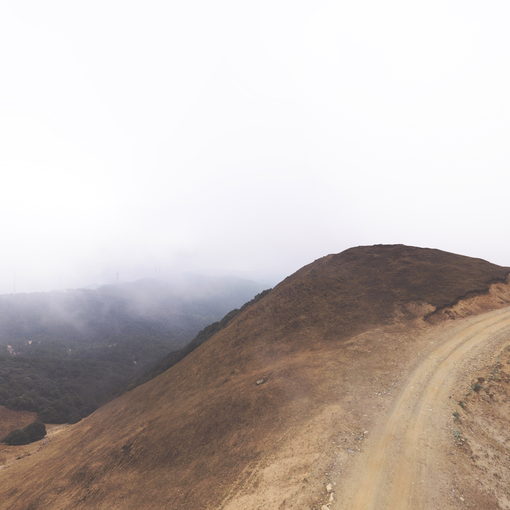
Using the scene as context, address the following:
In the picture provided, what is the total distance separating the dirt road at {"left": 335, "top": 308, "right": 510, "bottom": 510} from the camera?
9430mm

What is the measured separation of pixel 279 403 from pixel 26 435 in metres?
53.8

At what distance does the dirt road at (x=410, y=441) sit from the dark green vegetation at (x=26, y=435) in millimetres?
58341

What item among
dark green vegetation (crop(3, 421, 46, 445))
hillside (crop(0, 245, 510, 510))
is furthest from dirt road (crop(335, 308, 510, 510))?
dark green vegetation (crop(3, 421, 46, 445))

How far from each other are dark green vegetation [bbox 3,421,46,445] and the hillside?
20.1 metres

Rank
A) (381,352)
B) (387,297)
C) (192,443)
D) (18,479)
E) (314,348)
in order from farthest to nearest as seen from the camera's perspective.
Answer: (387,297) → (18,479) → (314,348) → (381,352) → (192,443)

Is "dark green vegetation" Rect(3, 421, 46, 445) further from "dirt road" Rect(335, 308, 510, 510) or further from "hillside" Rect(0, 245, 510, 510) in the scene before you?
"dirt road" Rect(335, 308, 510, 510)

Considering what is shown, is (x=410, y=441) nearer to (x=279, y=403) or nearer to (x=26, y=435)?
(x=279, y=403)

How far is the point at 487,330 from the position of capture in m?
20.9

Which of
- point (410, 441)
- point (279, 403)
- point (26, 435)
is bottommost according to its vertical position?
point (26, 435)

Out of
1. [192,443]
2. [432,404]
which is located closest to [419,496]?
[432,404]

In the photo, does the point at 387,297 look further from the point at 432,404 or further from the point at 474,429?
the point at 474,429

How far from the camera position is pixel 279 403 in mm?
16391

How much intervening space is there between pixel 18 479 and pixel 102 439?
754cm

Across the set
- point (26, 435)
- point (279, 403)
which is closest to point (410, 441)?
point (279, 403)
